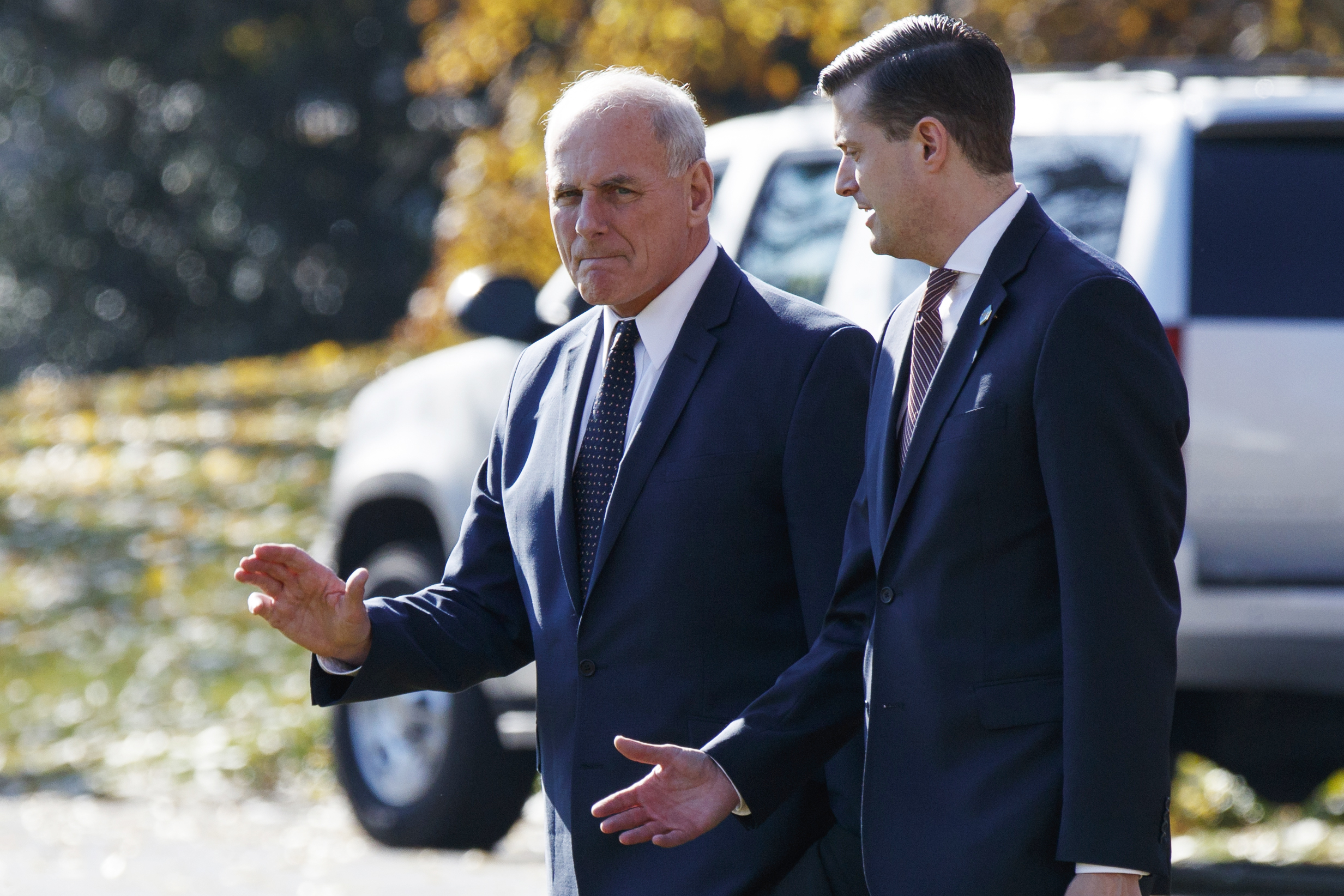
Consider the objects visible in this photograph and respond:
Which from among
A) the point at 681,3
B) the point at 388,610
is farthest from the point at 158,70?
the point at 388,610

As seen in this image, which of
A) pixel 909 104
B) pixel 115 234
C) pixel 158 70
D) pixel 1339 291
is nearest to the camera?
pixel 909 104

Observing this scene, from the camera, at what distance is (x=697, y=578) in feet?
10.1

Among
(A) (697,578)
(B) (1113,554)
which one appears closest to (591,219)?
(A) (697,578)

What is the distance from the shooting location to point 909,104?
8.93ft

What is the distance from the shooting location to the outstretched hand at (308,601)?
3.09 metres

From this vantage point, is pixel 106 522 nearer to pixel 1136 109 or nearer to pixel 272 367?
pixel 272 367

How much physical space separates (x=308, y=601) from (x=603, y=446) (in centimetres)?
56

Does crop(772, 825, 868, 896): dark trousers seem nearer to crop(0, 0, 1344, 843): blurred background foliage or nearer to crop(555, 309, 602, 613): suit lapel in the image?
crop(555, 309, 602, 613): suit lapel

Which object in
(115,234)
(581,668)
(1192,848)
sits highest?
(115,234)

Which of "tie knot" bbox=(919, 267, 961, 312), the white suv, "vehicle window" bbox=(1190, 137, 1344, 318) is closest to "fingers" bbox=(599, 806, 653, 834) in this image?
"tie knot" bbox=(919, 267, 961, 312)

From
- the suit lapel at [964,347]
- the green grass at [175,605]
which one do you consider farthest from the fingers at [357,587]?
the green grass at [175,605]

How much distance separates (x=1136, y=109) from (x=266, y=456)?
1164 cm

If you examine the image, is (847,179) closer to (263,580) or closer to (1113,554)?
(1113,554)

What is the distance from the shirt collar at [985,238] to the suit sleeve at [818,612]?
0.38m
